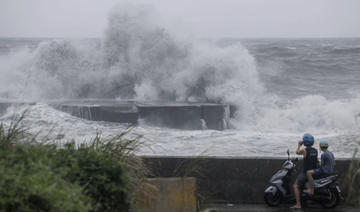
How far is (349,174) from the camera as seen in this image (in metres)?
5.98

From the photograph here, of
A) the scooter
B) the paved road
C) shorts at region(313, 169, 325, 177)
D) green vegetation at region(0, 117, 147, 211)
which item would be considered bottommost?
the paved road

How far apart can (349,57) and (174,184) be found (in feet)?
99.9

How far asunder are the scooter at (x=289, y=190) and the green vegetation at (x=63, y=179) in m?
2.13

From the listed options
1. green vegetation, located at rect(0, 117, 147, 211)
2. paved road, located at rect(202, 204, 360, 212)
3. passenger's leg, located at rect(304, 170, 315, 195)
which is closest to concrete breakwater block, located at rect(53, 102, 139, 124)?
paved road, located at rect(202, 204, 360, 212)

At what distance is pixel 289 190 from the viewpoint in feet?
21.1

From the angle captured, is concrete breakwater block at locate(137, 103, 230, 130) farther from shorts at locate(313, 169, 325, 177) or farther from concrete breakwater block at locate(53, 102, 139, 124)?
shorts at locate(313, 169, 325, 177)

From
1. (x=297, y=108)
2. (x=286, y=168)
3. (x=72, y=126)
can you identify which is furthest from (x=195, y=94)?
(x=286, y=168)

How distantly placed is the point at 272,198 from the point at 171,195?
67.1 inches

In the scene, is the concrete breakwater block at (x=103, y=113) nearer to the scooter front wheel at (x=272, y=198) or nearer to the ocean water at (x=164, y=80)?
the ocean water at (x=164, y=80)

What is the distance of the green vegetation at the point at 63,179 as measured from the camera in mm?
3107

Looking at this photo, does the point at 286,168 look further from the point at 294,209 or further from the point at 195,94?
the point at 195,94

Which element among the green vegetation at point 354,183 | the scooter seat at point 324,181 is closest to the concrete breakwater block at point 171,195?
the scooter seat at point 324,181

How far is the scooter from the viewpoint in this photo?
19.9 feet

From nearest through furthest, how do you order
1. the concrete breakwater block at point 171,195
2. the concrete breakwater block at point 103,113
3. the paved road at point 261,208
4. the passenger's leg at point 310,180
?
the concrete breakwater block at point 171,195
the paved road at point 261,208
the passenger's leg at point 310,180
the concrete breakwater block at point 103,113
